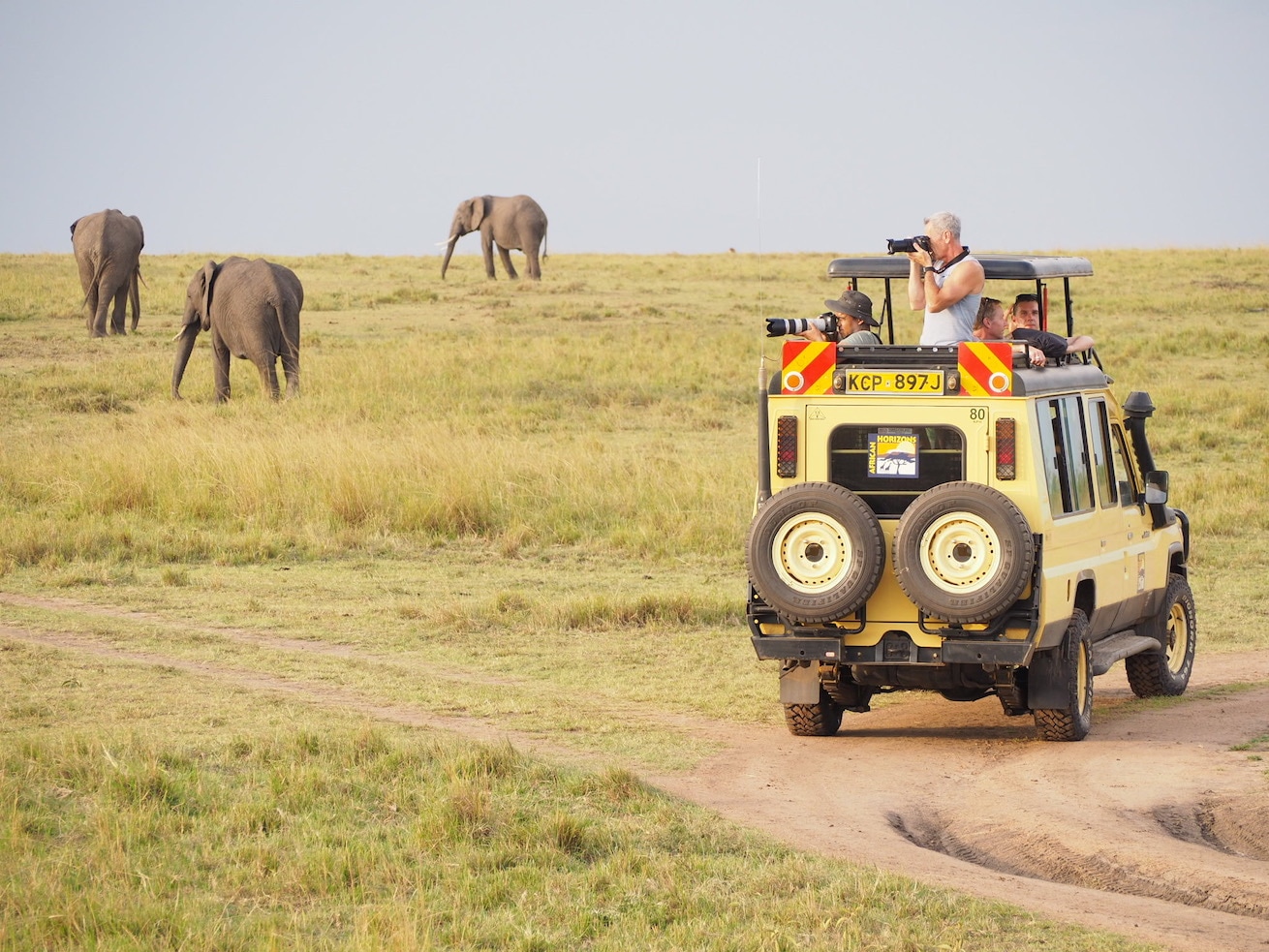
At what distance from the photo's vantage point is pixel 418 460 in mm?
16625

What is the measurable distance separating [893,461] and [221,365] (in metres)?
16.7

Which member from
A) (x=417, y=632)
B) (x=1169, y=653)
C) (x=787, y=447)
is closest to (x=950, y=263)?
(x=787, y=447)

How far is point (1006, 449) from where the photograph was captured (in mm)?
8164

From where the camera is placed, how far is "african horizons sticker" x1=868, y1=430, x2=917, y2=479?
836 cm

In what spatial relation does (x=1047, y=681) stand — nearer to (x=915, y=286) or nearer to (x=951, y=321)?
(x=951, y=321)

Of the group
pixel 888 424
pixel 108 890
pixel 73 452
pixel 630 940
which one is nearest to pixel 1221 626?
pixel 888 424

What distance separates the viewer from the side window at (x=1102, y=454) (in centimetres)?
927

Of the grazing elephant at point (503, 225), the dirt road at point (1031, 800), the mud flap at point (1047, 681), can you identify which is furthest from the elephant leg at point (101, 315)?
the mud flap at point (1047, 681)

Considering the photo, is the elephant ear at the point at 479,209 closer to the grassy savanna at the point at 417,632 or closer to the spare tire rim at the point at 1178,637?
the grassy savanna at the point at 417,632

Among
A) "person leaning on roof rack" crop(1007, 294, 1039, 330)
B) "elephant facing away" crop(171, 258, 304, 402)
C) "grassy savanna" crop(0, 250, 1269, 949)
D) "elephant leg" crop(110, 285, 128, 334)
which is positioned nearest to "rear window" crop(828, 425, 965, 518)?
"grassy savanna" crop(0, 250, 1269, 949)

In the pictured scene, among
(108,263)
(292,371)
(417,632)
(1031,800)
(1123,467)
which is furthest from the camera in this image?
(108,263)

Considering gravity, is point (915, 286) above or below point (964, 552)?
above

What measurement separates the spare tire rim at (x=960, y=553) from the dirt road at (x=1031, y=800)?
929mm

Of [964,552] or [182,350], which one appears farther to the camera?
[182,350]
